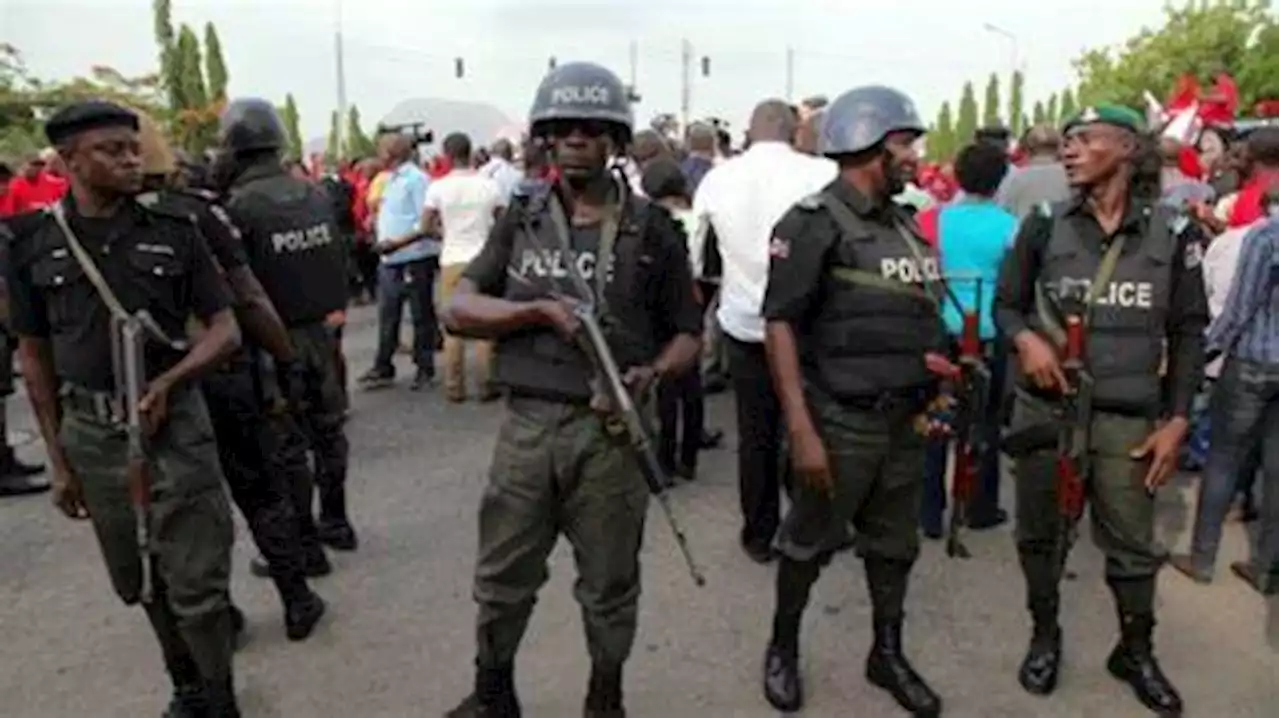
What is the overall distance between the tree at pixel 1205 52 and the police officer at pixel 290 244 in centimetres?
3126

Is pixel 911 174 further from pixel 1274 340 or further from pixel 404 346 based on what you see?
pixel 404 346

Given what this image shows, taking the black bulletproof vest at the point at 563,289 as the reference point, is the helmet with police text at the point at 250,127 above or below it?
above

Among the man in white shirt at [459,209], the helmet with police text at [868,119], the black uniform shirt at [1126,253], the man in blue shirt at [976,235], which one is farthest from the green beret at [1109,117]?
the man in white shirt at [459,209]

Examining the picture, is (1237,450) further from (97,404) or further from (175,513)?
(97,404)

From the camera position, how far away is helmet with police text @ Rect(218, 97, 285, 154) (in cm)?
450

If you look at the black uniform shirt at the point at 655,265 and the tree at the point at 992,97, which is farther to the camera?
the tree at the point at 992,97

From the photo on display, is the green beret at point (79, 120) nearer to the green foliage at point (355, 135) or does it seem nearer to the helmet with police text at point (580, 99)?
the helmet with police text at point (580, 99)

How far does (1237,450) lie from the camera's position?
4.80m

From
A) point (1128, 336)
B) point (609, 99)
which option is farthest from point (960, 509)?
point (609, 99)

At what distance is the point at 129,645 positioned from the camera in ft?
13.9

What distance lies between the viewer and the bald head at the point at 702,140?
8.84 meters

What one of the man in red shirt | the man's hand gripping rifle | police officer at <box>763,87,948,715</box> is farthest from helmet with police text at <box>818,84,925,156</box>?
the man in red shirt

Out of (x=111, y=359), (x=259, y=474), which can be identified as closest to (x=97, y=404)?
(x=111, y=359)

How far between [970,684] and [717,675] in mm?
864
